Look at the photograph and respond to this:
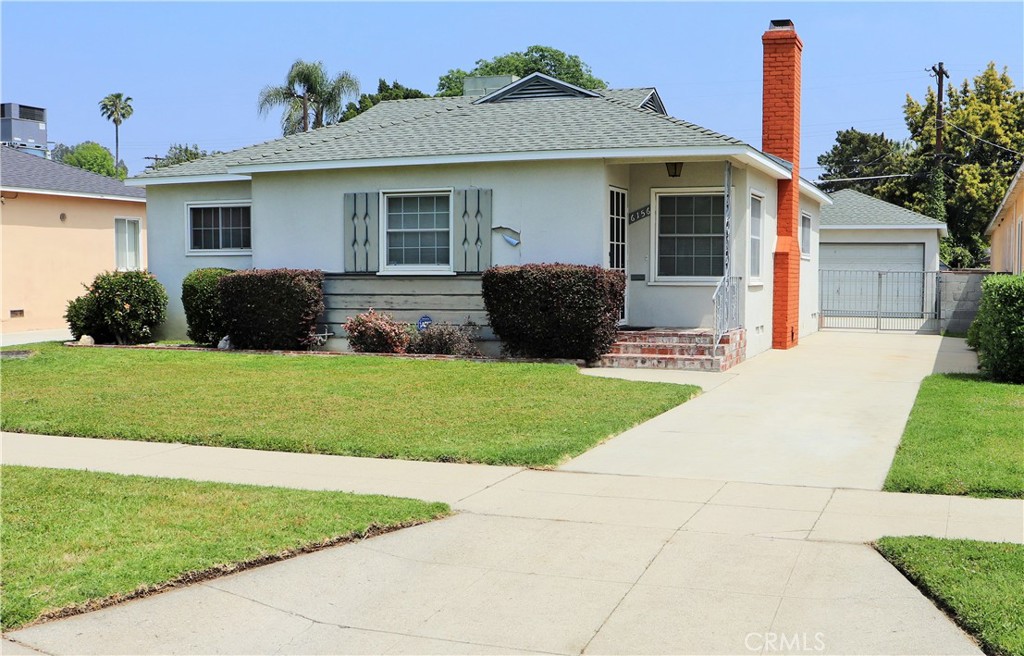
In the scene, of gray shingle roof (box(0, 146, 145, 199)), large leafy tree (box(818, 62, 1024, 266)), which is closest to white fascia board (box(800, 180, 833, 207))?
gray shingle roof (box(0, 146, 145, 199))

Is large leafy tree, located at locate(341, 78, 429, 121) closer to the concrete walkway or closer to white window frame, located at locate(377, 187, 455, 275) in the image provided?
white window frame, located at locate(377, 187, 455, 275)

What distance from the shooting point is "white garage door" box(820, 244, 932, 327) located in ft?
94.6

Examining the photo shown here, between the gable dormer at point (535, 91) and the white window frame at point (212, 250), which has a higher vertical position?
the gable dormer at point (535, 91)

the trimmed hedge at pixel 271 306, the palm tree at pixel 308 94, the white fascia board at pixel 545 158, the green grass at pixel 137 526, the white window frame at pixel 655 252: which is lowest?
the green grass at pixel 137 526

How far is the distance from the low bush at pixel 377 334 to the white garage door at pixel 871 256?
1821 centimetres

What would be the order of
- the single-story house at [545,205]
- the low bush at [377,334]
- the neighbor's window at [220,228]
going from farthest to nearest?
the neighbor's window at [220,228] → the low bush at [377,334] → the single-story house at [545,205]

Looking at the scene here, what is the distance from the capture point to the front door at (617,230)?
17.0 metres

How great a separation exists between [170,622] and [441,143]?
13.5 metres

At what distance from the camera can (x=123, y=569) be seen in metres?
5.59

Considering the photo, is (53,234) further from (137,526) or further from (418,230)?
(137,526)

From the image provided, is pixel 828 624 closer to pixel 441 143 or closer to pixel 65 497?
pixel 65 497

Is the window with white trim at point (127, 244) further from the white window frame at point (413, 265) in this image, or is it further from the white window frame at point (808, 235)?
the white window frame at point (808, 235)

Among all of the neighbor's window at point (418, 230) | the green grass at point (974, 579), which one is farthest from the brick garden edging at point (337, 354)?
the green grass at point (974, 579)

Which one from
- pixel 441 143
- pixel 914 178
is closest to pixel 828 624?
pixel 441 143
